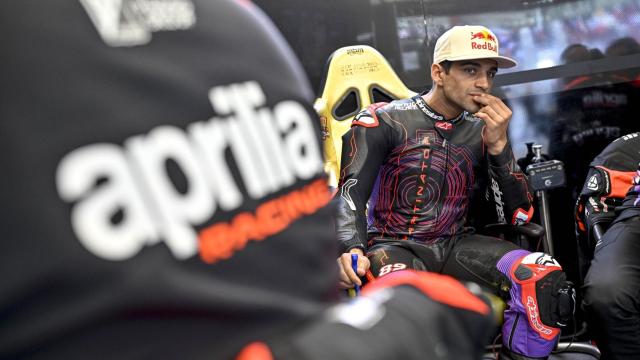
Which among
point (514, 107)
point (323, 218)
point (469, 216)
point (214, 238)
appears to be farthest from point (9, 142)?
point (514, 107)

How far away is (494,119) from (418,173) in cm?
31

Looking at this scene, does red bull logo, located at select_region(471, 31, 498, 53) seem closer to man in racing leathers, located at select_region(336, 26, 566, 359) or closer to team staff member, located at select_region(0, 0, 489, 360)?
man in racing leathers, located at select_region(336, 26, 566, 359)

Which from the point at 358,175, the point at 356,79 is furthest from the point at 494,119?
the point at 356,79

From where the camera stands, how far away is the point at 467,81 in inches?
87.4

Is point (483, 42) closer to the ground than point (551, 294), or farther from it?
farther from it

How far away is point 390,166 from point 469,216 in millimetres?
512

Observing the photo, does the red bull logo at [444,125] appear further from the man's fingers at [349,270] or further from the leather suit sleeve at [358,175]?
the man's fingers at [349,270]

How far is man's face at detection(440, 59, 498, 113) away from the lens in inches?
87.0

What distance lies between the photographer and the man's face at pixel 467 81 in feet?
7.25

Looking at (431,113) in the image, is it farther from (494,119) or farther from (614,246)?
(614,246)

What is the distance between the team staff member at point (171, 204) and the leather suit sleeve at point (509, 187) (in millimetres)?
1708

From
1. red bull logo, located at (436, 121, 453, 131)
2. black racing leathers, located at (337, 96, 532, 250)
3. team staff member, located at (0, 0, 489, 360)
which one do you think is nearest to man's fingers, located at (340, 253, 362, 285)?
black racing leathers, located at (337, 96, 532, 250)

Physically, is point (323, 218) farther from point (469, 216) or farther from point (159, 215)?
point (469, 216)

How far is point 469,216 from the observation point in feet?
8.29
